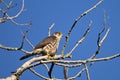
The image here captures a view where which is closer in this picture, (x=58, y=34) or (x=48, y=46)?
(x=48, y=46)

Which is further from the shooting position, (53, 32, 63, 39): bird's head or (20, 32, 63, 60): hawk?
(53, 32, 63, 39): bird's head

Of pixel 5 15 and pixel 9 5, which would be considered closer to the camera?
pixel 5 15

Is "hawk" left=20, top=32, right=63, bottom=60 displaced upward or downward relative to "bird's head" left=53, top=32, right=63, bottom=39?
downward

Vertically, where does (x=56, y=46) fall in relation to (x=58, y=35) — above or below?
below

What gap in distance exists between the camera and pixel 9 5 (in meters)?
6.54

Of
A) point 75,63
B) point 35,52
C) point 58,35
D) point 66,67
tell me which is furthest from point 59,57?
point 58,35

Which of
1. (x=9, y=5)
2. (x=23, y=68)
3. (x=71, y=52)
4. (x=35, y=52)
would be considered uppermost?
(x=9, y=5)

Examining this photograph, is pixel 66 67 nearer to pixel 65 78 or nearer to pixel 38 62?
pixel 65 78

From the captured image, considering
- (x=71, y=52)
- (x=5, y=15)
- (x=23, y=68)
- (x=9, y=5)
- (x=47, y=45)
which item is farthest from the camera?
(x=47, y=45)

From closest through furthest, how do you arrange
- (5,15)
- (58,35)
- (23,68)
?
(23,68)
(5,15)
(58,35)

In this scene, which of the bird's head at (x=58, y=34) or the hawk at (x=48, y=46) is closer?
the hawk at (x=48, y=46)

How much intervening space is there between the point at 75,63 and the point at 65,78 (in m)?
0.38

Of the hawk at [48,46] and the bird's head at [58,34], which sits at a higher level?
the bird's head at [58,34]

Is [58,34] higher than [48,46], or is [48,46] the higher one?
[58,34]
